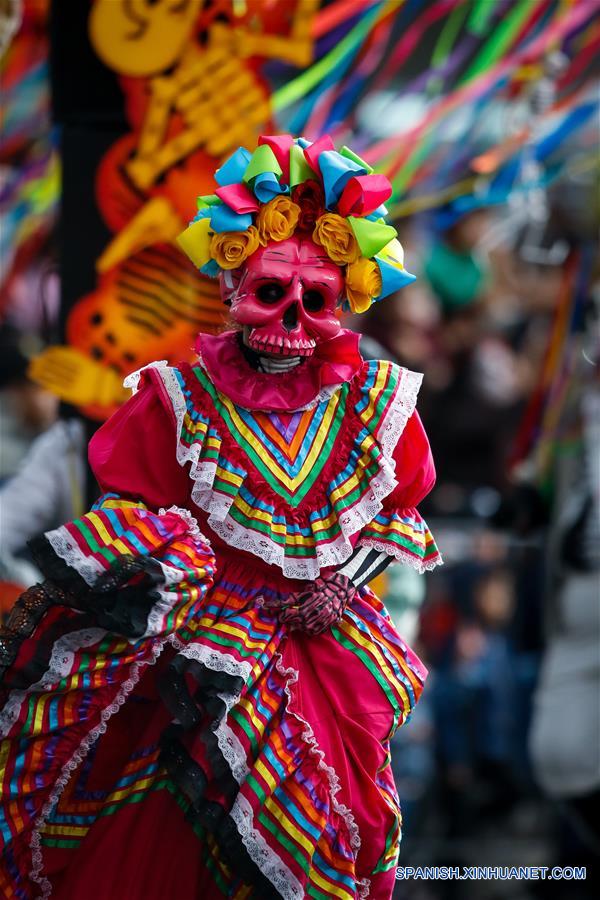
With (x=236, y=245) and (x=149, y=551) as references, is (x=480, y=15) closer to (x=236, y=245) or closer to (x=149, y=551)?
(x=236, y=245)

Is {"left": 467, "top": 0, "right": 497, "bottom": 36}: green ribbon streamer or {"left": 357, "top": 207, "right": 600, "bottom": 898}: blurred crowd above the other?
{"left": 467, "top": 0, "right": 497, "bottom": 36}: green ribbon streamer

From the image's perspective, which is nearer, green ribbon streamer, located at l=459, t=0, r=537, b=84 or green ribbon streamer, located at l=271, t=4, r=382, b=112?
green ribbon streamer, located at l=271, t=4, r=382, b=112

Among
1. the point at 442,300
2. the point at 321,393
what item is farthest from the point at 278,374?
the point at 442,300

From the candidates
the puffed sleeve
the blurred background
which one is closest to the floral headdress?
the puffed sleeve

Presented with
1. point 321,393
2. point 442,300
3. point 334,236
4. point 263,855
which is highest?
point 334,236

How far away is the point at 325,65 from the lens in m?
5.27

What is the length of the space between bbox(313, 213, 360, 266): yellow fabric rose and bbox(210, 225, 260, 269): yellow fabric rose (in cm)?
13

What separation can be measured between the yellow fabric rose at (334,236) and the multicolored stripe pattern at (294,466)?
30cm

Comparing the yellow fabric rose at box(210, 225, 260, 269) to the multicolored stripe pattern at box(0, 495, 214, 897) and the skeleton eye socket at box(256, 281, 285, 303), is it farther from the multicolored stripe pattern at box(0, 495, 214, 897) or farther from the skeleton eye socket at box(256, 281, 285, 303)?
the multicolored stripe pattern at box(0, 495, 214, 897)

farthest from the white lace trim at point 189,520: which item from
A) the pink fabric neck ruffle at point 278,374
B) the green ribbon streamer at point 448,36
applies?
the green ribbon streamer at point 448,36

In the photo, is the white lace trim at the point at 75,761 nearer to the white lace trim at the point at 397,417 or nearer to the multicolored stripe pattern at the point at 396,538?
the multicolored stripe pattern at the point at 396,538

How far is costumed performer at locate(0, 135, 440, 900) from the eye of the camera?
2857 mm

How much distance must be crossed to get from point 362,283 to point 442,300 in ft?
13.8

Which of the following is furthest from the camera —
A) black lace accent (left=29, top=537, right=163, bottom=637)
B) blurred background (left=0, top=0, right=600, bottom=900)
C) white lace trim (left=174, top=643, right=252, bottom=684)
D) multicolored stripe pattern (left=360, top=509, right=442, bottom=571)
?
blurred background (left=0, top=0, right=600, bottom=900)
